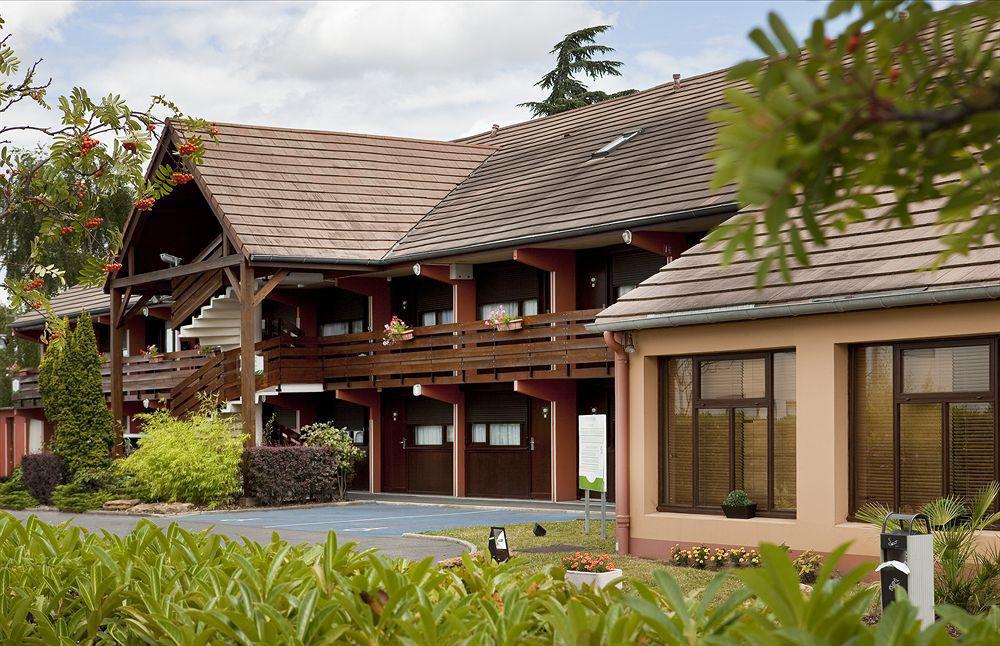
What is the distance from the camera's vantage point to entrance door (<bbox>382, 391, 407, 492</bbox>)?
31.9m

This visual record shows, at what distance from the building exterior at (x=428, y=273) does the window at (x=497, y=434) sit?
0.14 feet

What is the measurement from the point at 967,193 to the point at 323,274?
28.0 metres

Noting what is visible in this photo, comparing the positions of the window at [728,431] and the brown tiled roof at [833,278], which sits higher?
the brown tiled roof at [833,278]

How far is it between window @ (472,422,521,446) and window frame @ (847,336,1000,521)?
14308 millimetres

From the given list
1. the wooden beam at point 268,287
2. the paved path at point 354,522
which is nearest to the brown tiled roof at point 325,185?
the wooden beam at point 268,287

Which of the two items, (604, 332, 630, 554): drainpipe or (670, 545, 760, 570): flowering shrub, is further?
(604, 332, 630, 554): drainpipe

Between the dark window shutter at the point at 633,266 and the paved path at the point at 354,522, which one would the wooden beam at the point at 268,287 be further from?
the dark window shutter at the point at 633,266

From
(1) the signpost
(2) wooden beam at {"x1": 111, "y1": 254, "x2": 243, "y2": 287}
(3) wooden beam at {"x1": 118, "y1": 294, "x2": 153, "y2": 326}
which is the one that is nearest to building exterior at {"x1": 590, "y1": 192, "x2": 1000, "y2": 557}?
(1) the signpost

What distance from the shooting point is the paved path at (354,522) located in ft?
62.4

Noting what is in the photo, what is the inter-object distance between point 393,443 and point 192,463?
645 centimetres

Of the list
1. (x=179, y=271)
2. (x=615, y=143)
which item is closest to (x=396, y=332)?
(x=179, y=271)

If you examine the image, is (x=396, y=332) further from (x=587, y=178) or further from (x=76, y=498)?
(x=76, y=498)

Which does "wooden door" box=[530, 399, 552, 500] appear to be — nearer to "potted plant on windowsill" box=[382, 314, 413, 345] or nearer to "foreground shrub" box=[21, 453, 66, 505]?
"potted plant on windowsill" box=[382, 314, 413, 345]

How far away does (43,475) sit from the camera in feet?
101
